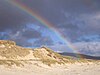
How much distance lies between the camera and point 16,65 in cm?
4244

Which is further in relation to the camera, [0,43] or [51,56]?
[51,56]

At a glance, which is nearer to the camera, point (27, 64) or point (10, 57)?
point (27, 64)

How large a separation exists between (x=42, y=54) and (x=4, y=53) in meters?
20.6

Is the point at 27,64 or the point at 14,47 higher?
the point at 14,47

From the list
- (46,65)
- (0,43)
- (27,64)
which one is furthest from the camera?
(0,43)

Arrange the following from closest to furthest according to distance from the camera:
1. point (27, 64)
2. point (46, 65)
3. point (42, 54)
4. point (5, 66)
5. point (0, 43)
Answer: point (5, 66) → point (27, 64) → point (46, 65) → point (0, 43) → point (42, 54)

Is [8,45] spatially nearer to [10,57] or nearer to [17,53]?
[17,53]

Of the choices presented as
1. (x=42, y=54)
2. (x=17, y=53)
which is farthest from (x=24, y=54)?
(x=42, y=54)

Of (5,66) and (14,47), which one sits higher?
(14,47)

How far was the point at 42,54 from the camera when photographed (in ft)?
249

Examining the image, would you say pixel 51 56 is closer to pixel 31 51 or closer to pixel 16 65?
pixel 31 51

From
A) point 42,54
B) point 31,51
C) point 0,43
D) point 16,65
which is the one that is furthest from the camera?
point 42,54

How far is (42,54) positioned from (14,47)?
1442 cm

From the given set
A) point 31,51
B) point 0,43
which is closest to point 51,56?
point 31,51
